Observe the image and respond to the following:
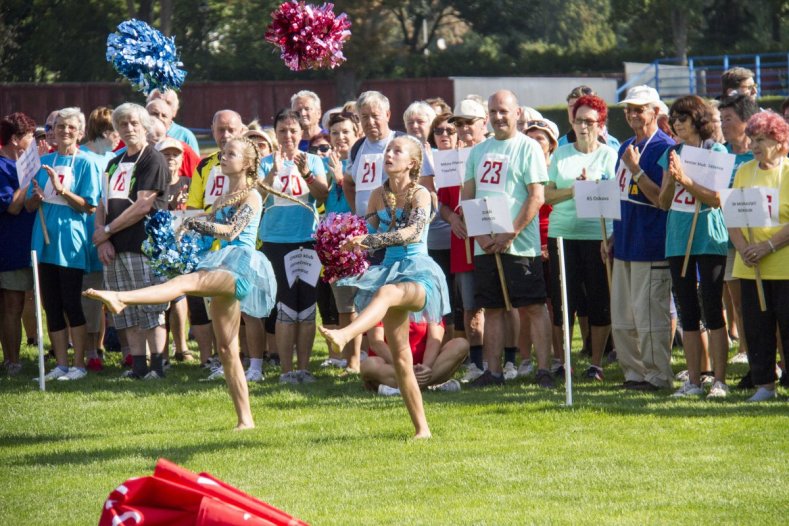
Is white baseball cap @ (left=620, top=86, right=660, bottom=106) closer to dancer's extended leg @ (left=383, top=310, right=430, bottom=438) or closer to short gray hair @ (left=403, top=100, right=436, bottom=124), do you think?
short gray hair @ (left=403, top=100, right=436, bottom=124)

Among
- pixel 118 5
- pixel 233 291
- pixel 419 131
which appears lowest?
pixel 233 291

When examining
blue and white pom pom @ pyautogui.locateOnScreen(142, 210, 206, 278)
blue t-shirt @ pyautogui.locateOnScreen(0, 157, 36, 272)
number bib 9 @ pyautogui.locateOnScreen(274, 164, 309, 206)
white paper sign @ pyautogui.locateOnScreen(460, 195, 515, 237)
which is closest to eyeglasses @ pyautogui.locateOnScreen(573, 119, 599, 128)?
white paper sign @ pyautogui.locateOnScreen(460, 195, 515, 237)

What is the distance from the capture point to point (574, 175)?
9.87 m

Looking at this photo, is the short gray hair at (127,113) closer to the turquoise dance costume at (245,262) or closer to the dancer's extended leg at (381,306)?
the turquoise dance costume at (245,262)

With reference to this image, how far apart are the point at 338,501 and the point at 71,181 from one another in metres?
5.63

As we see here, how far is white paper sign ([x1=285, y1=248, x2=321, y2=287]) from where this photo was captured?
1030 cm

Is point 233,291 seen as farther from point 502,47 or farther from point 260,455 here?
point 502,47

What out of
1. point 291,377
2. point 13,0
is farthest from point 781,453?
point 13,0

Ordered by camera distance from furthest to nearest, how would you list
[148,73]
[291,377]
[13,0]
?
1. [13,0]
2. [291,377]
3. [148,73]

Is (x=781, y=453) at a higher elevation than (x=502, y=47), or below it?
below

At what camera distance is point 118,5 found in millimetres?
47344

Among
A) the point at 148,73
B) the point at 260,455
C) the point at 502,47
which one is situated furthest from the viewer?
the point at 502,47

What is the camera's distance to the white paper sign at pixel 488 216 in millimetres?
9312

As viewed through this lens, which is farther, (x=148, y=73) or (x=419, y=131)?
(x=419, y=131)
